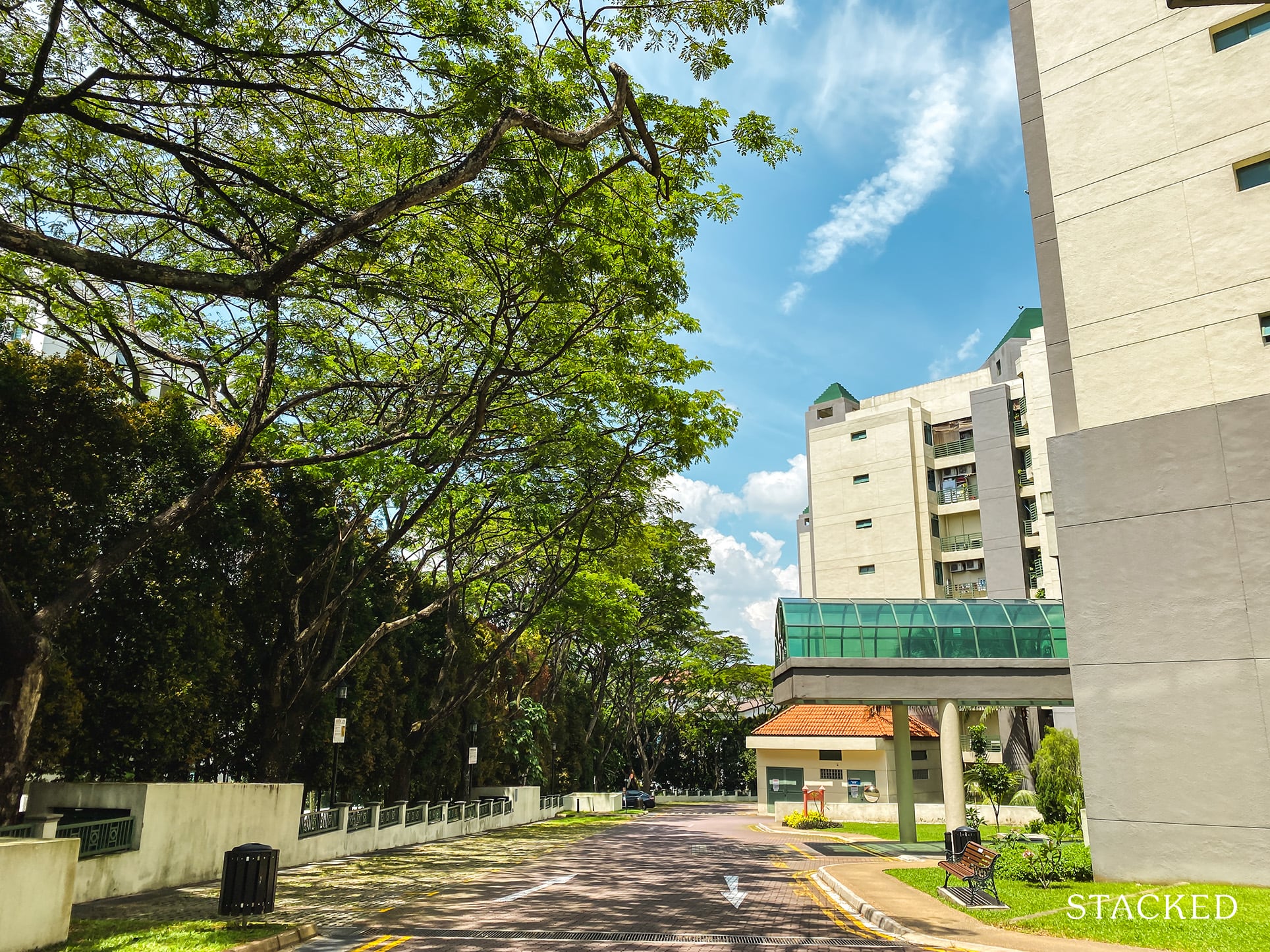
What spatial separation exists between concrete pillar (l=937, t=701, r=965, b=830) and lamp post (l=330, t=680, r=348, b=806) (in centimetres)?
1525

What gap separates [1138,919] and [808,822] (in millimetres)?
25045

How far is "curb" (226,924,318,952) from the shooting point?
31.5 ft

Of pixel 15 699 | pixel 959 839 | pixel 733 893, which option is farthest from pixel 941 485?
pixel 15 699

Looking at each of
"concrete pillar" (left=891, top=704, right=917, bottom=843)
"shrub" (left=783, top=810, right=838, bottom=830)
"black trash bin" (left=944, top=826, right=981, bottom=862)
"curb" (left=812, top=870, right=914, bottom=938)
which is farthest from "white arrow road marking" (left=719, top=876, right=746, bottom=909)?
"shrub" (left=783, top=810, right=838, bottom=830)

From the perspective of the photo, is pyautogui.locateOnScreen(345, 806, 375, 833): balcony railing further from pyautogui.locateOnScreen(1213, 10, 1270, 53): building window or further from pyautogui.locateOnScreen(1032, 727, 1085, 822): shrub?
pyautogui.locateOnScreen(1213, 10, 1270, 53): building window

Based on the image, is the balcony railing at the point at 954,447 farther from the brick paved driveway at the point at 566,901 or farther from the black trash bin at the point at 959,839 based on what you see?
the black trash bin at the point at 959,839

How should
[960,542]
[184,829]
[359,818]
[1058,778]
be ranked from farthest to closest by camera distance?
[960,542]
[1058,778]
[359,818]
[184,829]

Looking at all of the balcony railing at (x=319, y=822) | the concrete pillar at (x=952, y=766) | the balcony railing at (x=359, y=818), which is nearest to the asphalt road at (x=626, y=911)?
the concrete pillar at (x=952, y=766)

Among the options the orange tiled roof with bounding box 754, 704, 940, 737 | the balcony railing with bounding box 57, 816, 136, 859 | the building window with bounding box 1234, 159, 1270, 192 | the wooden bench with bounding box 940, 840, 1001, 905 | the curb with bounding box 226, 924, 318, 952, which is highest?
the building window with bounding box 1234, 159, 1270, 192

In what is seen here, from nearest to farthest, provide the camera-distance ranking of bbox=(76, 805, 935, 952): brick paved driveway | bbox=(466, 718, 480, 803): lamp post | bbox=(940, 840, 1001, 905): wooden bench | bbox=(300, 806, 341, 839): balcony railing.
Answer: bbox=(76, 805, 935, 952): brick paved driveway → bbox=(940, 840, 1001, 905): wooden bench → bbox=(300, 806, 341, 839): balcony railing → bbox=(466, 718, 480, 803): lamp post

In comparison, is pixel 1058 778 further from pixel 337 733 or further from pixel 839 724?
pixel 337 733

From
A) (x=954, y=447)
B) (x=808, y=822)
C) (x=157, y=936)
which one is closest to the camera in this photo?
(x=157, y=936)

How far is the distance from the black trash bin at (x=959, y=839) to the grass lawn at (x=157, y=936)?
11.2m

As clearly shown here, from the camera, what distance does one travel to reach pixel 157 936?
10016mm
